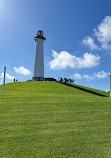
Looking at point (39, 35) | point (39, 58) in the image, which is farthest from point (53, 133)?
point (39, 35)

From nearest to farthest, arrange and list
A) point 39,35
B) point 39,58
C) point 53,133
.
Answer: point 53,133 → point 39,58 → point 39,35

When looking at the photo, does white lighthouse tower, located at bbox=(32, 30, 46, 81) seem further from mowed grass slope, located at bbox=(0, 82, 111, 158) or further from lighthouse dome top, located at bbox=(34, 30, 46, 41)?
mowed grass slope, located at bbox=(0, 82, 111, 158)

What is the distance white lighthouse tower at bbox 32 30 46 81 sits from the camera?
58291mm

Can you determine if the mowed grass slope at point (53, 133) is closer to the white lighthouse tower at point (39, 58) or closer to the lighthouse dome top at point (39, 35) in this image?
the white lighthouse tower at point (39, 58)

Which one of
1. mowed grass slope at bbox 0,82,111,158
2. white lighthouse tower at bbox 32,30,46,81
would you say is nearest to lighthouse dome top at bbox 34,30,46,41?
white lighthouse tower at bbox 32,30,46,81

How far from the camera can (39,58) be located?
5941 centimetres

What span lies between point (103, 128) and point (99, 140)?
4.25ft

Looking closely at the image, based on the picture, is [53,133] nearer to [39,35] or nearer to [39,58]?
[39,58]

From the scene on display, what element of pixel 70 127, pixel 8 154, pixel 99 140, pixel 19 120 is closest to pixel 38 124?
pixel 19 120

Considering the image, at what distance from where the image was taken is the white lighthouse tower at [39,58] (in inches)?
2295

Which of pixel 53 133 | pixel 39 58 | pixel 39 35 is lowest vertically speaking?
pixel 53 133

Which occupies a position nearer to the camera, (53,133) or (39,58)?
(53,133)

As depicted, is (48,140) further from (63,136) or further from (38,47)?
(38,47)

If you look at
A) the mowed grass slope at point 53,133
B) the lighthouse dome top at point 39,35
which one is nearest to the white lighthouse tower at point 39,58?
the lighthouse dome top at point 39,35
